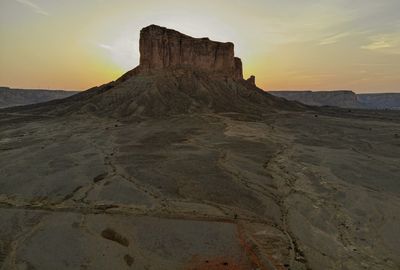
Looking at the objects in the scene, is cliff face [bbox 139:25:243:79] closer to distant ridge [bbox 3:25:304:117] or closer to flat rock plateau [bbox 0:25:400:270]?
distant ridge [bbox 3:25:304:117]

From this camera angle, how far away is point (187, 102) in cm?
7231

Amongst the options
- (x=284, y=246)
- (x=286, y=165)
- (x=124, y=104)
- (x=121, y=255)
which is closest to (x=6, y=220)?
(x=121, y=255)

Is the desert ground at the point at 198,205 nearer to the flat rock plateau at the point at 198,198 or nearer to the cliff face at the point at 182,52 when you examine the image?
the flat rock plateau at the point at 198,198

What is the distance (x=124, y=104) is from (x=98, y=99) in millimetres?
9054

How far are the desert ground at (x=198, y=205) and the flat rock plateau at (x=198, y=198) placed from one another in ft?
0.25

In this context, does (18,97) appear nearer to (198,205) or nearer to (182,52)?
(182,52)

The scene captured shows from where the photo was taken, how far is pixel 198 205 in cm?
2027

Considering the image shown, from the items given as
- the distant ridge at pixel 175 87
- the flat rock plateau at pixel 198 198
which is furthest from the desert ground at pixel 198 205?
the distant ridge at pixel 175 87

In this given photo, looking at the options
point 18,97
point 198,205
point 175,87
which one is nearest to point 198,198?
point 198,205

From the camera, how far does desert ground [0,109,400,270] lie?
15.1m

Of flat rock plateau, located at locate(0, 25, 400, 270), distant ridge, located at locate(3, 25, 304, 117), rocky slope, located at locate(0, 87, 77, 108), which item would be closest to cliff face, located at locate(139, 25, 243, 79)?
distant ridge, located at locate(3, 25, 304, 117)

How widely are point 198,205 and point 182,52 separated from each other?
71.0 metres

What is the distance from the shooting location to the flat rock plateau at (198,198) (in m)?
15.2

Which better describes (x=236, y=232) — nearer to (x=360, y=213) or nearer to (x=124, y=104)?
(x=360, y=213)
